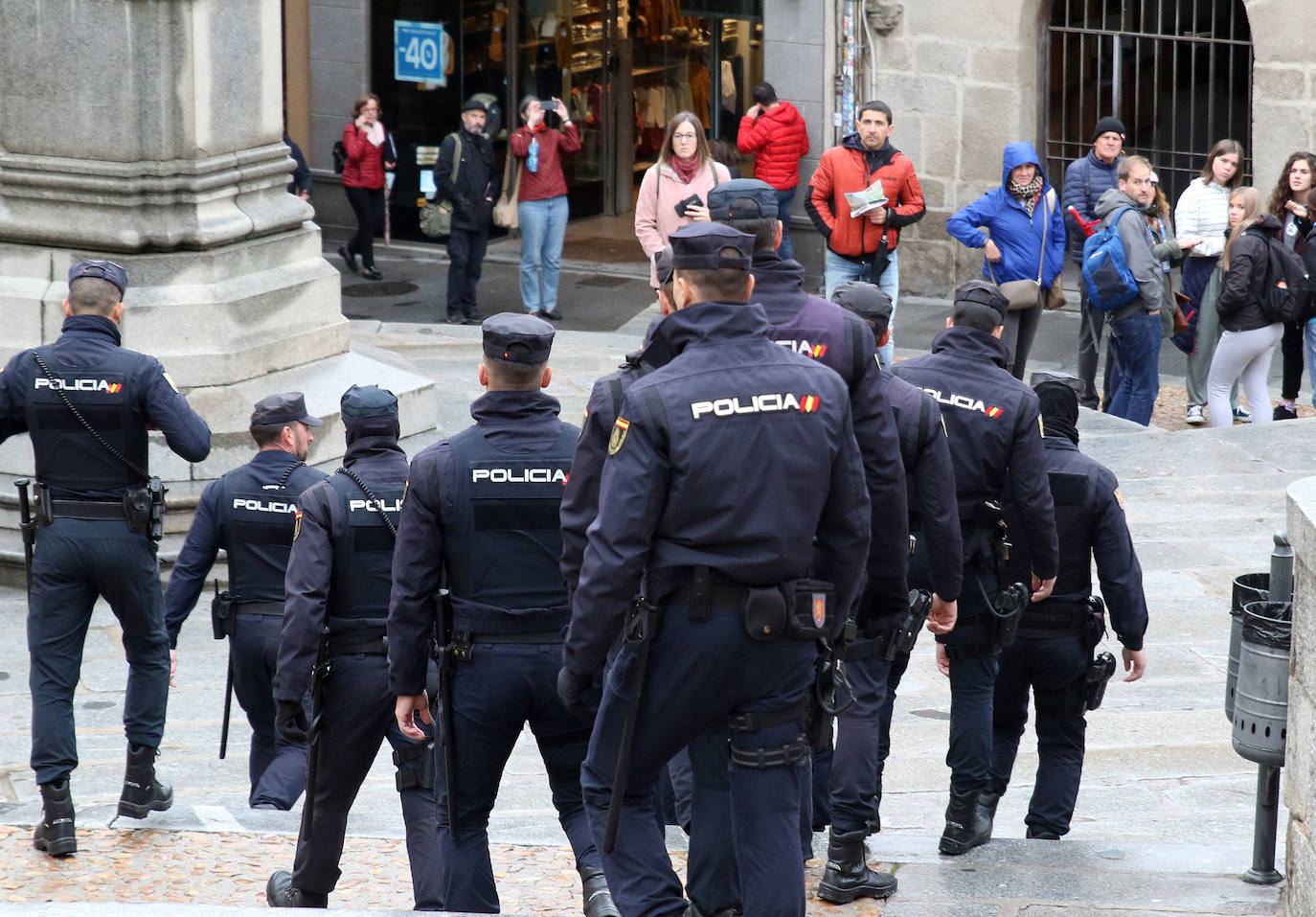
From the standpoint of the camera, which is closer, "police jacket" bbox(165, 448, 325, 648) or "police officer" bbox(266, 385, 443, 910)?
"police officer" bbox(266, 385, 443, 910)

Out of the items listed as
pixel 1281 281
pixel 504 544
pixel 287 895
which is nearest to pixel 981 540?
pixel 504 544

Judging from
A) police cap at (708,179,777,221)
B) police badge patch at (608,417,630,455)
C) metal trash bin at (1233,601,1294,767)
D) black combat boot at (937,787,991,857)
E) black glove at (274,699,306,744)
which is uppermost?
police cap at (708,179,777,221)

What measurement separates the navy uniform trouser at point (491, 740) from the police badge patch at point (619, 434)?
3.10 feet

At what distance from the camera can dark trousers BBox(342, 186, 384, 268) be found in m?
17.2

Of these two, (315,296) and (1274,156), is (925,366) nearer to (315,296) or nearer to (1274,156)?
(315,296)

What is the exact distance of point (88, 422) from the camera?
259 inches

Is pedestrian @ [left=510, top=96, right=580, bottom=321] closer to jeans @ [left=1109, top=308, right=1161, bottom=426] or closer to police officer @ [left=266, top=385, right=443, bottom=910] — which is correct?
jeans @ [left=1109, top=308, right=1161, bottom=426]

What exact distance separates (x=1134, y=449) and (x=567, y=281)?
7.30 meters

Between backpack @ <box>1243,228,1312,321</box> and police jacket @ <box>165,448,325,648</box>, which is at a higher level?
backpack @ <box>1243,228,1312,321</box>

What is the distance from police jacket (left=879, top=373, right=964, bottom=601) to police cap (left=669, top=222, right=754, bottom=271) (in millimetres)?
1131

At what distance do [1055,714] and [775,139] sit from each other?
35.9 ft

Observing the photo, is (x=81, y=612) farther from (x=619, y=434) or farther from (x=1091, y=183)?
(x=1091, y=183)

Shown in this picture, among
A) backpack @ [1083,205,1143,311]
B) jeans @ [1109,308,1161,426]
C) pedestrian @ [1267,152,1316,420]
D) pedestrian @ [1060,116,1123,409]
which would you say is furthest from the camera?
pedestrian @ [1060,116,1123,409]

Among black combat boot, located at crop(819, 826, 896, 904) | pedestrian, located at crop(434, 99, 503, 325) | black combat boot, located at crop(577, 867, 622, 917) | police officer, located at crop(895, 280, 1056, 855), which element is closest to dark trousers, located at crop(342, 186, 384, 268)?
pedestrian, located at crop(434, 99, 503, 325)
